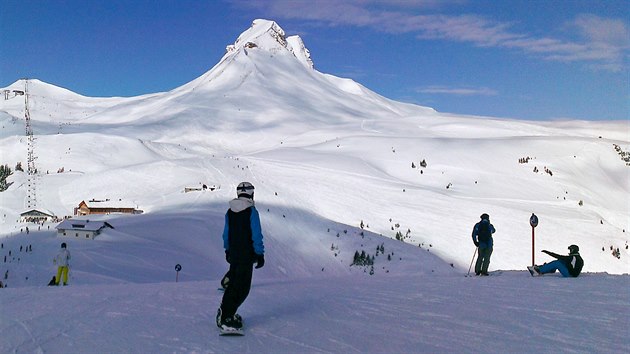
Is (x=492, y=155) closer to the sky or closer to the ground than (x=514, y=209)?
closer to the sky

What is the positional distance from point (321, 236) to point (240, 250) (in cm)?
2131

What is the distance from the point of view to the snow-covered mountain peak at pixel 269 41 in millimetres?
152500

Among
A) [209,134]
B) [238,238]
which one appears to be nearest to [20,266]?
[238,238]

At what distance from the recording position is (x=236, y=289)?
6.80 metres

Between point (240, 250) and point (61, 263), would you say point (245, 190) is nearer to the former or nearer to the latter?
point (240, 250)

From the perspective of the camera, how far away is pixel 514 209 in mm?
34281

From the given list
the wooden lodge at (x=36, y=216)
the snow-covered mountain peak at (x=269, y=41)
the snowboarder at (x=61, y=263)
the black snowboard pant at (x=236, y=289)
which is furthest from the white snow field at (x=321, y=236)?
the snow-covered mountain peak at (x=269, y=41)

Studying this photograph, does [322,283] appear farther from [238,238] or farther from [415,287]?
[238,238]

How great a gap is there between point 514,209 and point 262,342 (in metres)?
30.1

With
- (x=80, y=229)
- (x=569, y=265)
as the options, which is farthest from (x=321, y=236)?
(x=569, y=265)

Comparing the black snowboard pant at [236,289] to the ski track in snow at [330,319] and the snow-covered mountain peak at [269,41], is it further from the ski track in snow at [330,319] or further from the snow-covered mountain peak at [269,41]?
the snow-covered mountain peak at [269,41]

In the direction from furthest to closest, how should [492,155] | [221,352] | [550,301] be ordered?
1. [492,155]
2. [550,301]
3. [221,352]

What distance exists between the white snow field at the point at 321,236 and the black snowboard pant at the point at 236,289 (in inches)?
13.5

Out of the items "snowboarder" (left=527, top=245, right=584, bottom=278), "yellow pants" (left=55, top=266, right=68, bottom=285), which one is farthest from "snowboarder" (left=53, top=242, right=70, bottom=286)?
"snowboarder" (left=527, top=245, right=584, bottom=278)
